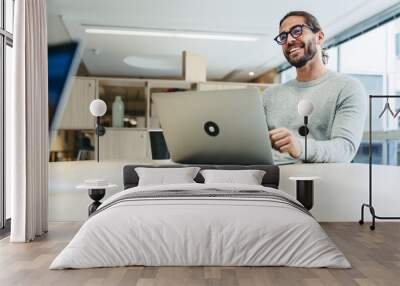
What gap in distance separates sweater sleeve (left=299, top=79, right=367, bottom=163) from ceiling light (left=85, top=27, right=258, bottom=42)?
115cm

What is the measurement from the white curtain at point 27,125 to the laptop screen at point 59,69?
1.35 ft

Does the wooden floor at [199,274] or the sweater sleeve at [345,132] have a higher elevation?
the sweater sleeve at [345,132]

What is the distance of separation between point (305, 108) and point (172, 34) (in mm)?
1627

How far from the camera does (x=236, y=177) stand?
4723mm

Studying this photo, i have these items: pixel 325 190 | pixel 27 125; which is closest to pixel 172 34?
pixel 27 125

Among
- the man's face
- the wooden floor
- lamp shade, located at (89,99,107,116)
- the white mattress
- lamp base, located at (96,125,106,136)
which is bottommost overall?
the wooden floor

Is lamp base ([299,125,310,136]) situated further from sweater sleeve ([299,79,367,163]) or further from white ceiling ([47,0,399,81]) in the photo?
white ceiling ([47,0,399,81])

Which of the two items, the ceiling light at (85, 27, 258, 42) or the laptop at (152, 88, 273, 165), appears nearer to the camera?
the laptop at (152, 88, 273, 165)

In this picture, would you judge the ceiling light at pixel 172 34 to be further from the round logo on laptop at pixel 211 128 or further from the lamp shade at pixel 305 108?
the round logo on laptop at pixel 211 128

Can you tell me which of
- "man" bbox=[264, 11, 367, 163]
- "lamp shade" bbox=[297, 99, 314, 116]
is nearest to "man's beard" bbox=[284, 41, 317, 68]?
"man" bbox=[264, 11, 367, 163]

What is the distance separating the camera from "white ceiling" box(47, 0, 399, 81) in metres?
4.94

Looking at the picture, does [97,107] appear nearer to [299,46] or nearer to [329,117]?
[299,46]

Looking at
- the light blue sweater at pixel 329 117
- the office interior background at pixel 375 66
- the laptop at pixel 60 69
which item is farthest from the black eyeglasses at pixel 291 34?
the laptop at pixel 60 69

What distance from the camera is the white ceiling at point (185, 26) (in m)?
4.94
